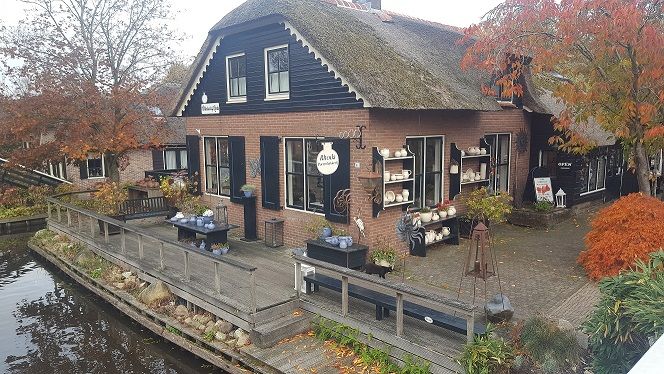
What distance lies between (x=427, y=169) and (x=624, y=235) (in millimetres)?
4459

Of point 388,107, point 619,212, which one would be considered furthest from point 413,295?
point 619,212

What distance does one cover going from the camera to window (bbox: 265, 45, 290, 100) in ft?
38.1

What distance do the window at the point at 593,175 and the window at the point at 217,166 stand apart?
11632mm

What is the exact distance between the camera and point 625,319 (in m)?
4.58

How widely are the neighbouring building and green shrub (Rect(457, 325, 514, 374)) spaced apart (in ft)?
15.2

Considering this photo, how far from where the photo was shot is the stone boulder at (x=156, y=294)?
9.44m

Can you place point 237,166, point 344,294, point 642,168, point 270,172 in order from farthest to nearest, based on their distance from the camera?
point 237,166 → point 270,172 → point 642,168 → point 344,294

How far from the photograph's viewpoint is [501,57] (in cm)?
1055

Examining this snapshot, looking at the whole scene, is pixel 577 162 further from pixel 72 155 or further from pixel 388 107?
pixel 72 155

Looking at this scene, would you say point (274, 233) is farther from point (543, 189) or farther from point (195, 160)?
point (543, 189)

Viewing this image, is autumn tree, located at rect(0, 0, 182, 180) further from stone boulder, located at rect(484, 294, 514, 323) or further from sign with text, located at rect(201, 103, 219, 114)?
stone boulder, located at rect(484, 294, 514, 323)

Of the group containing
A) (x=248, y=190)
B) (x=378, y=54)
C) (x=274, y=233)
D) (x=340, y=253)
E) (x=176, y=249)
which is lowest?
(x=176, y=249)

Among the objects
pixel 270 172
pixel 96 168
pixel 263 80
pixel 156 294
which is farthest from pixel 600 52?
pixel 96 168

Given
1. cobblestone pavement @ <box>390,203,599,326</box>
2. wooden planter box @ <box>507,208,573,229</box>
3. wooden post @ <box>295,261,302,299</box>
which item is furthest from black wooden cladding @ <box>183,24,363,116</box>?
wooden planter box @ <box>507,208,573,229</box>
